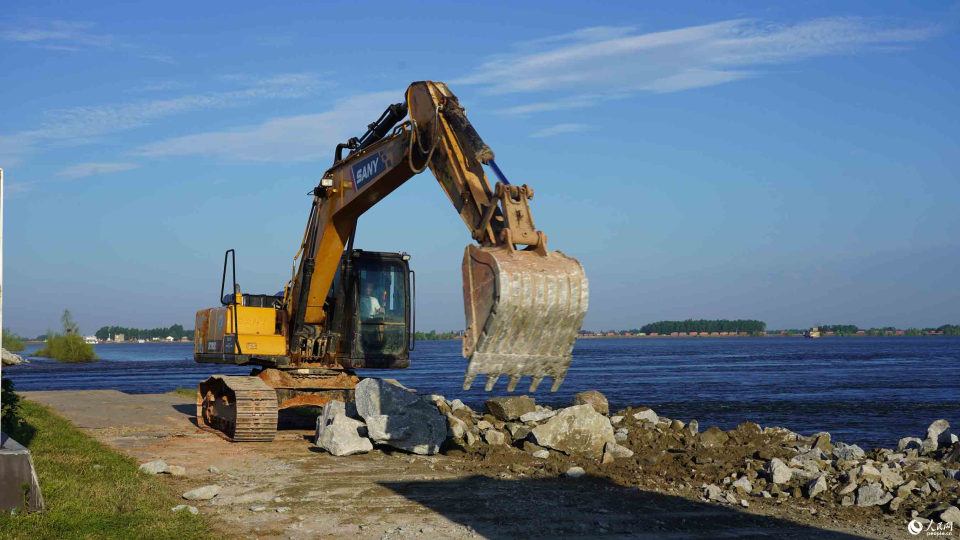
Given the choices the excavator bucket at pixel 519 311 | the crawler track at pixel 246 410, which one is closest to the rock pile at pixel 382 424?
the crawler track at pixel 246 410

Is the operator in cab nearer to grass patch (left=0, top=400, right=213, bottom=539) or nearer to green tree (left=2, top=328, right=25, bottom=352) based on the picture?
grass patch (left=0, top=400, right=213, bottom=539)

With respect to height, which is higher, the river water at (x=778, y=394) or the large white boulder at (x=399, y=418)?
the large white boulder at (x=399, y=418)

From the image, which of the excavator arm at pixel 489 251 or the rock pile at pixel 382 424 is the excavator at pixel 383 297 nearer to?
the excavator arm at pixel 489 251

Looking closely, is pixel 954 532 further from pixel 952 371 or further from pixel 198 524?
pixel 952 371

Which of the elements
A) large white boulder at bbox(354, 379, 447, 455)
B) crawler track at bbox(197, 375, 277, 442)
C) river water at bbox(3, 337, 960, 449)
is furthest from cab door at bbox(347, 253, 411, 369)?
river water at bbox(3, 337, 960, 449)

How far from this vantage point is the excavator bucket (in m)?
8.01

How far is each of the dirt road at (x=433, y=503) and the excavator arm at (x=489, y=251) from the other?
148 cm

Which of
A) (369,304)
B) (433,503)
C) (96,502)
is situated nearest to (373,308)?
(369,304)

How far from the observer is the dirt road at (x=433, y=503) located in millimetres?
8375

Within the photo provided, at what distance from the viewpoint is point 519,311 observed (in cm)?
805

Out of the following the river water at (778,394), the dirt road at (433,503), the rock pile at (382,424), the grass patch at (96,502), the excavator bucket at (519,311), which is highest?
the excavator bucket at (519,311)

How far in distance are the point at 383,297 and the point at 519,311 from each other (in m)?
8.11

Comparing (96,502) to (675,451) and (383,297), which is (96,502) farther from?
(675,451)

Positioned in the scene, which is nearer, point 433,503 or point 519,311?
point 519,311
